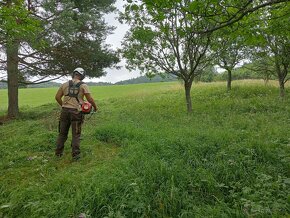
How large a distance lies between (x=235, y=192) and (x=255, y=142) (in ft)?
6.62

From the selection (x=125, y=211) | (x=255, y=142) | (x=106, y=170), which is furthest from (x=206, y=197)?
(x=255, y=142)

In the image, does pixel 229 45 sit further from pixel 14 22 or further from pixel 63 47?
pixel 14 22

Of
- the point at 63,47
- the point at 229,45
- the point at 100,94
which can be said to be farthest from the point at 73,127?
the point at 100,94

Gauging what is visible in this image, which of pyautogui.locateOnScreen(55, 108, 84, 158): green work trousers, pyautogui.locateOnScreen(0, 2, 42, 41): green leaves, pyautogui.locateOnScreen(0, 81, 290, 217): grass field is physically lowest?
pyautogui.locateOnScreen(0, 81, 290, 217): grass field

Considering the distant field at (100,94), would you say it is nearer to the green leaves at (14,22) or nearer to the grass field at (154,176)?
the green leaves at (14,22)

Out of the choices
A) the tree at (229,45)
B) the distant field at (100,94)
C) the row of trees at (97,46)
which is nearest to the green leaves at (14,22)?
the row of trees at (97,46)

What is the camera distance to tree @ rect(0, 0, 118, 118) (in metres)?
10.8

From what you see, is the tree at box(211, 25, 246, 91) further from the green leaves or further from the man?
the green leaves

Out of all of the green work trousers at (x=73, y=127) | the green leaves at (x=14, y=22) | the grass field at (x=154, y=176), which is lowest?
the grass field at (x=154, y=176)

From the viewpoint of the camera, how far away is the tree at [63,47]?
10789mm

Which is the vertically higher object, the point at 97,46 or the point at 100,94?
the point at 97,46

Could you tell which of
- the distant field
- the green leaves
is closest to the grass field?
the green leaves

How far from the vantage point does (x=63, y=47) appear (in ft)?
41.7

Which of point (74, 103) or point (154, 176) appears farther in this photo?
point (74, 103)
